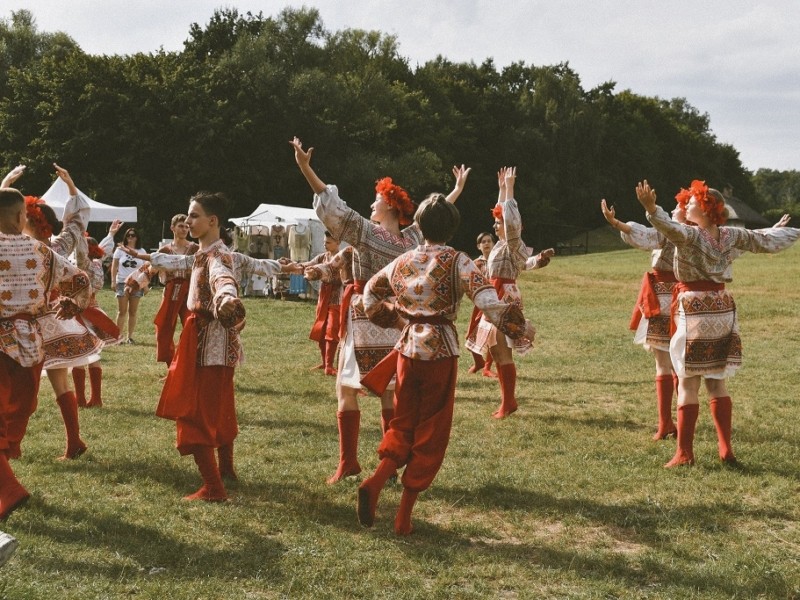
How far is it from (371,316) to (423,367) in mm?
449

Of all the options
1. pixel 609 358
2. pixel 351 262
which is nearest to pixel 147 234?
pixel 609 358

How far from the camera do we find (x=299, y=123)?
126ft

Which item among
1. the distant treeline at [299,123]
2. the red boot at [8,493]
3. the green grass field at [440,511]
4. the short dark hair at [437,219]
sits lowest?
the green grass field at [440,511]

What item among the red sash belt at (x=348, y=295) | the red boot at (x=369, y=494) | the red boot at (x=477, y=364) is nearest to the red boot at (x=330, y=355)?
the red boot at (x=477, y=364)

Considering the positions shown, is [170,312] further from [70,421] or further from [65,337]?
[70,421]

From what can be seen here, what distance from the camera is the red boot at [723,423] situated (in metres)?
6.21

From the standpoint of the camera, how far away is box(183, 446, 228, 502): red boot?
5.25 meters

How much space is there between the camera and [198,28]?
42750mm

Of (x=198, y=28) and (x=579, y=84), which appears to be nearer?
(x=198, y=28)

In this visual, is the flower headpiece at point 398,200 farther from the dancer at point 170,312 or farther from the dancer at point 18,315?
the dancer at point 170,312

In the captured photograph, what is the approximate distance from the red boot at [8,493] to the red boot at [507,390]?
4.64m

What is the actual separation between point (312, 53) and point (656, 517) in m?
40.1

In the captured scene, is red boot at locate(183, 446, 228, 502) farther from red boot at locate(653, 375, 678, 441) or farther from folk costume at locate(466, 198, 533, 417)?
red boot at locate(653, 375, 678, 441)

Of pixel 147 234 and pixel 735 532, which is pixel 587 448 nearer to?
pixel 735 532
